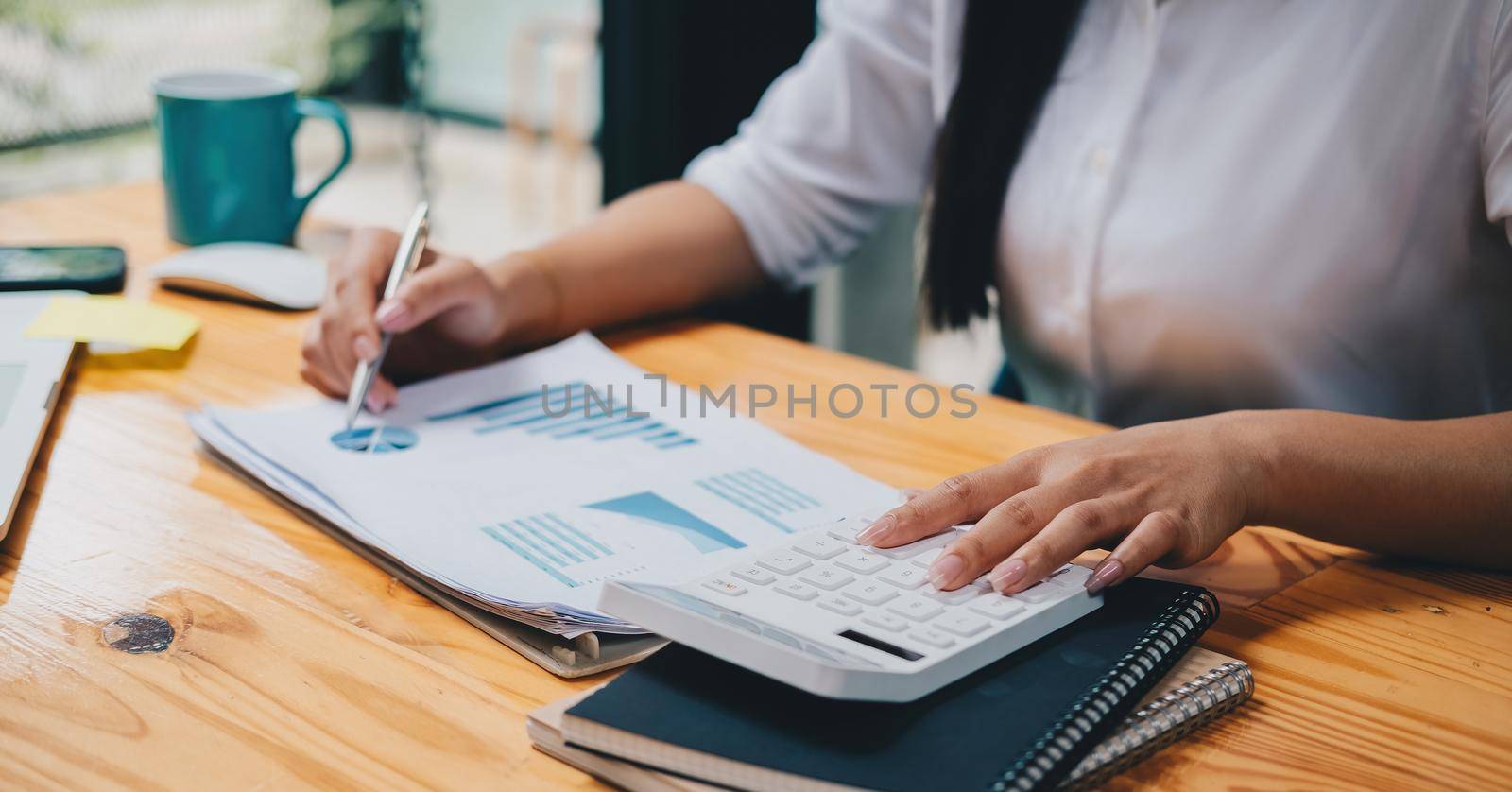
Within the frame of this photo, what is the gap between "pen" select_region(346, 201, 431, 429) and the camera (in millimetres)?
725

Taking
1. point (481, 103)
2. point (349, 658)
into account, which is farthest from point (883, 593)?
point (481, 103)

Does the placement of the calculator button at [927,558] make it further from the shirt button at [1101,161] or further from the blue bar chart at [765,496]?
the shirt button at [1101,161]

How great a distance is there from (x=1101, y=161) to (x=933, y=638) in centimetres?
52

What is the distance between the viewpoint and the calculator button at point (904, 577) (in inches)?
19.0

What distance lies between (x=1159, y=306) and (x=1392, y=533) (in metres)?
0.28

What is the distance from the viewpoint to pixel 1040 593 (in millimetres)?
489

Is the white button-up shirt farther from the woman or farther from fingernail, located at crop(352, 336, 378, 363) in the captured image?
fingernail, located at crop(352, 336, 378, 363)

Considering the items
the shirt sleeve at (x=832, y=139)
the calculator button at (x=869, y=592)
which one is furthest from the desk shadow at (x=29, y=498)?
the shirt sleeve at (x=832, y=139)

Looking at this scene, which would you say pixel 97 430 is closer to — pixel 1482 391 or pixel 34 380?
pixel 34 380

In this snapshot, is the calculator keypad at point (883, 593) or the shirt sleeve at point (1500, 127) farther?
the shirt sleeve at point (1500, 127)

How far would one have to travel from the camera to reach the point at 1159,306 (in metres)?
0.84

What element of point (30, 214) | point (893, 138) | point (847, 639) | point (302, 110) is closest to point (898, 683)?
point (847, 639)

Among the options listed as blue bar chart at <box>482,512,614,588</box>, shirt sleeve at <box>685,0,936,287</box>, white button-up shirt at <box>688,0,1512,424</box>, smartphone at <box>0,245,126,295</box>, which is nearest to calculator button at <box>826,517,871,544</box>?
blue bar chart at <box>482,512,614,588</box>

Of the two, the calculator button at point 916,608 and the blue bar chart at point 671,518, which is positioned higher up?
the calculator button at point 916,608
